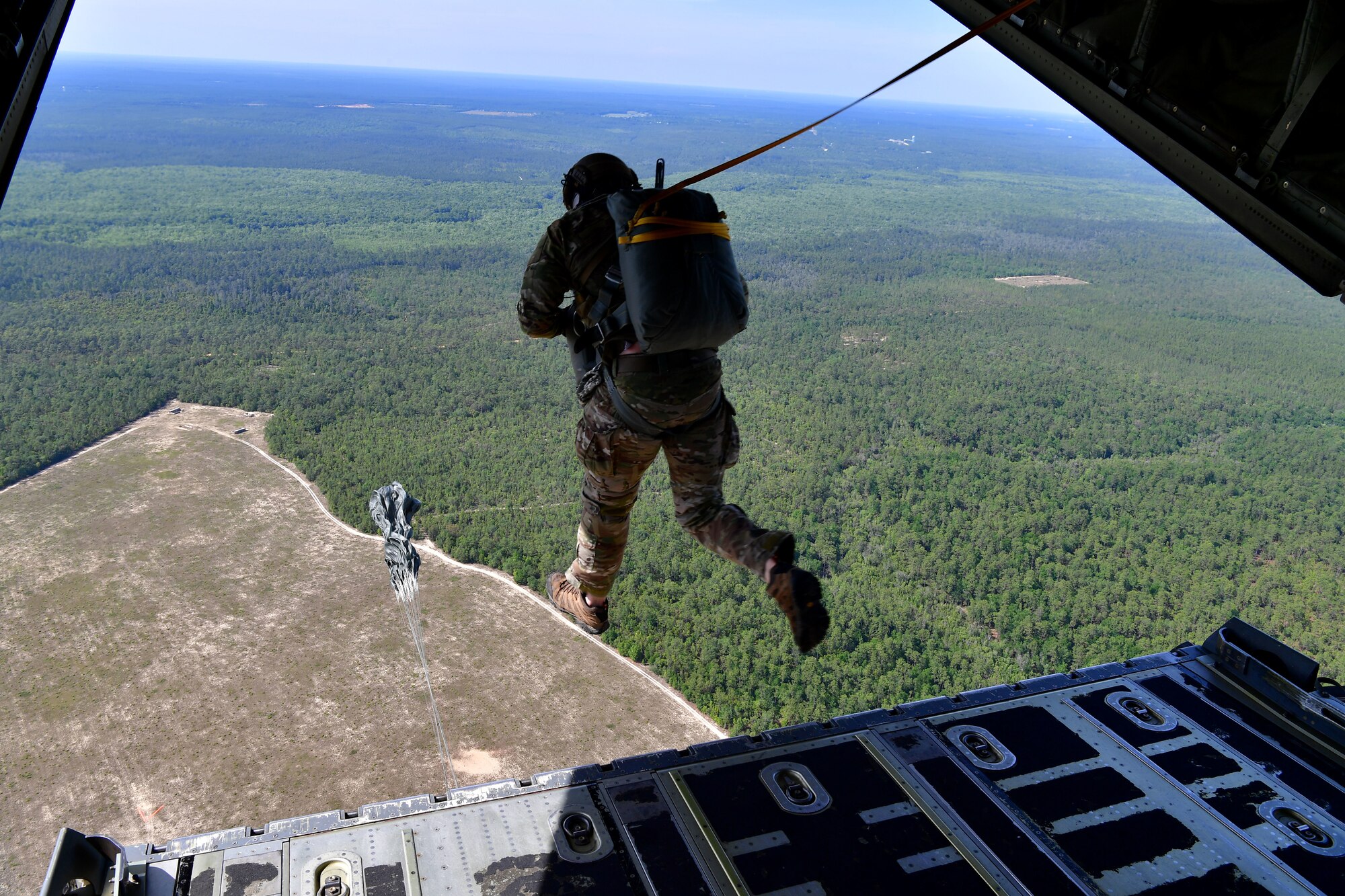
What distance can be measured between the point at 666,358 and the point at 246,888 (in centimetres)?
429

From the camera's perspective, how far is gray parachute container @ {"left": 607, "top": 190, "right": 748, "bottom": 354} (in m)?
4.29

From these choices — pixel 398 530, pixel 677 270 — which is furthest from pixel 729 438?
pixel 398 530

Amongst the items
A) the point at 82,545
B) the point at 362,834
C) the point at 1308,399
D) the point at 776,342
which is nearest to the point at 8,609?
the point at 82,545

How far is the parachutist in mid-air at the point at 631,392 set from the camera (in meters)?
4.57

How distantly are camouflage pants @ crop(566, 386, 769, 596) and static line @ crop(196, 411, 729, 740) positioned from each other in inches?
717

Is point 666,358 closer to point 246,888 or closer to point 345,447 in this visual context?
point 246,888

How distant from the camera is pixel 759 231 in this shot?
315 ft

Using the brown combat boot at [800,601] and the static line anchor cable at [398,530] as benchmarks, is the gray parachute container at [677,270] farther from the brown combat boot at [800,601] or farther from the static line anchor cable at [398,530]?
the static line anchor cable at [398,530]

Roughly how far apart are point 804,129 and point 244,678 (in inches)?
1214

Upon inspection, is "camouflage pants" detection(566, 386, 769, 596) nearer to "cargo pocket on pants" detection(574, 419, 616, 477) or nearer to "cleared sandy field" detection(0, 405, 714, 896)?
"cargo pocket on pants" detection(574, 419, 616, 477)

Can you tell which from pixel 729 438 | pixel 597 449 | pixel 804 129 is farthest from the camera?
pixel 729 438

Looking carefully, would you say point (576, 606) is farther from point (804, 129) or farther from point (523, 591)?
point (523, 591)

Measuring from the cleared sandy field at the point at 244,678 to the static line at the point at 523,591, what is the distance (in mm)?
222

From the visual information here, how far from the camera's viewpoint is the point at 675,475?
5.42 m
